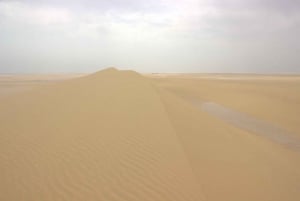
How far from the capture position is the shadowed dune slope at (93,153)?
4.64 metres

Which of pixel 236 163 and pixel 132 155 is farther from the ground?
pixel 132 155

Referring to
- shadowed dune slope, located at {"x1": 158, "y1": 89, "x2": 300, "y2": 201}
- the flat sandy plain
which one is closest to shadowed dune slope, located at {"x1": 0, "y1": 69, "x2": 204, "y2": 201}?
the flat sandy plain

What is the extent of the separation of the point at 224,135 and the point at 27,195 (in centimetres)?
573

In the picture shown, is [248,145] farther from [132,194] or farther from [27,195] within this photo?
[27,195]

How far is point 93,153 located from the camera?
5.89m

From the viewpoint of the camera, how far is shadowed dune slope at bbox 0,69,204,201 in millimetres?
4641

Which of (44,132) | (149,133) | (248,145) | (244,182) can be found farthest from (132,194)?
(248,145)

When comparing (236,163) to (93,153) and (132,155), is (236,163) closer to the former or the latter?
(132,155)

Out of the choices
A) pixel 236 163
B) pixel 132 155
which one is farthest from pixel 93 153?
pixel 236 163

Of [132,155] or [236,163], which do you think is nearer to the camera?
[132,155]

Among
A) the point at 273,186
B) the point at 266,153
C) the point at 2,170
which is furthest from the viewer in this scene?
the point at 266,153

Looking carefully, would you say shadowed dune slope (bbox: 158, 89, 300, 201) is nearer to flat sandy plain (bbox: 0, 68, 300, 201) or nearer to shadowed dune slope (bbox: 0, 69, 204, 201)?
flat sandy plain (bbox: 0, 68, 300, 201)

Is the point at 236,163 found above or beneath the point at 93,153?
beneath

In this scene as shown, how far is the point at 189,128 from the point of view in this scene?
846 cm
